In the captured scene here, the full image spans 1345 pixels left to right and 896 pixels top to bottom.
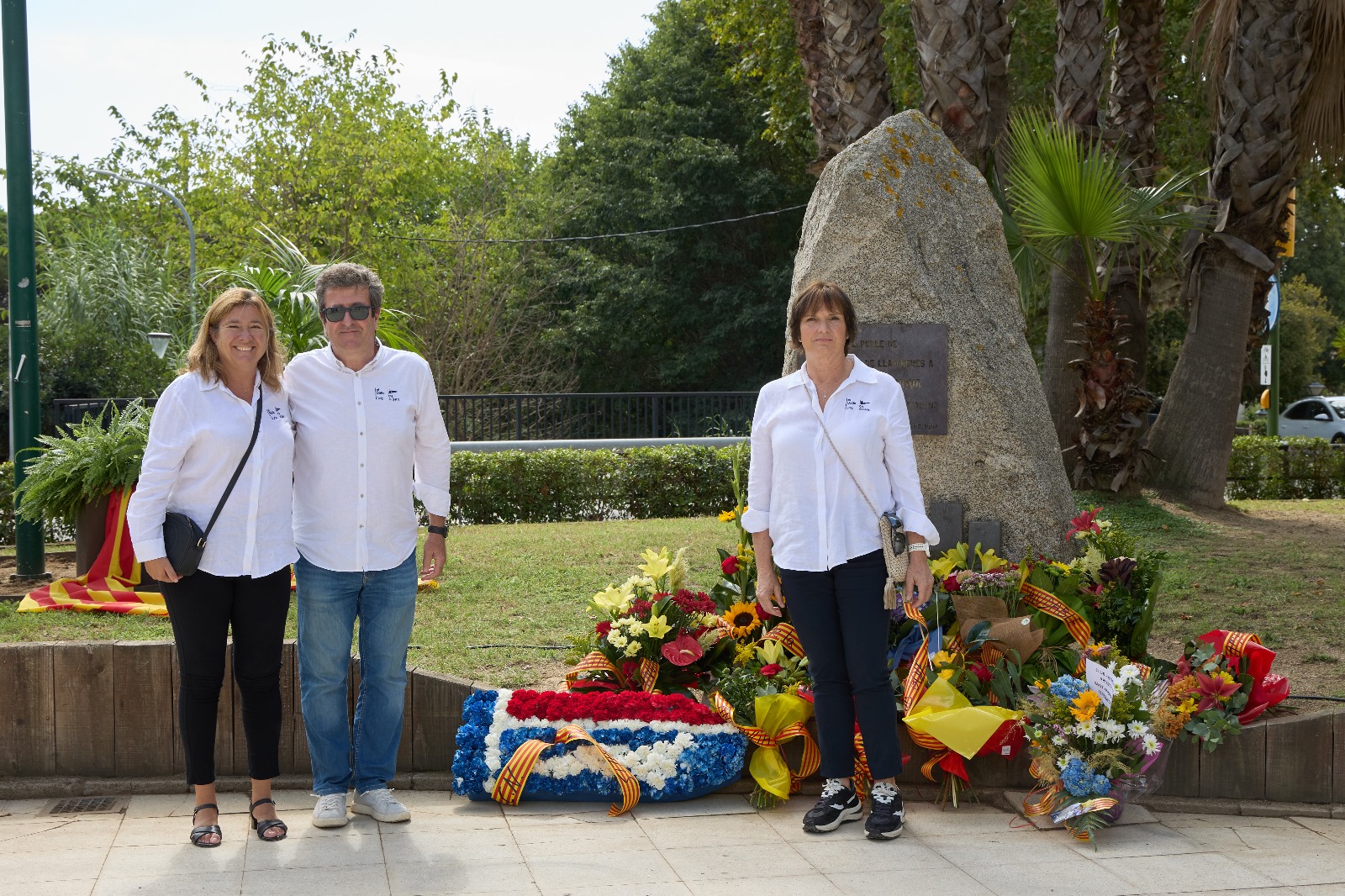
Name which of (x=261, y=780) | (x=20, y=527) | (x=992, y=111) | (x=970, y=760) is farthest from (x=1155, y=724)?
(x=992, y=111)

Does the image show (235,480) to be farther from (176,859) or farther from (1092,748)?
(1092,748)

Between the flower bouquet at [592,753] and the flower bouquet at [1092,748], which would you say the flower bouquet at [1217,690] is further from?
the flower bouquet at [592,753]

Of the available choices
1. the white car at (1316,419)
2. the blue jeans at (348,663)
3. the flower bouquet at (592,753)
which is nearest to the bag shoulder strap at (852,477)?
the flower bouquet at (592,753)

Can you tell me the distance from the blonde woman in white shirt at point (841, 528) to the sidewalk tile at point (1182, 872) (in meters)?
0.71

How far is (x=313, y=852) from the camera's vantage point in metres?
3.82

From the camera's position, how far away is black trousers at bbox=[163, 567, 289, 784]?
386 centimetres

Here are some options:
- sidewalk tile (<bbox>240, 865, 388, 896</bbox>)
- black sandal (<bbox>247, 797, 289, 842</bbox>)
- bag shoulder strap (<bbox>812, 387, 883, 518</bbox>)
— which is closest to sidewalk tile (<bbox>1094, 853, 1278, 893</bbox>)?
bag shoulder strap (<bbox>812, 387, 883, 518</bbox>)

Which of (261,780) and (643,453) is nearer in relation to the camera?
(261,780)

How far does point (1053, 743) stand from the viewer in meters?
4.09

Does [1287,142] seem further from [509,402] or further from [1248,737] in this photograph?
[509,402]

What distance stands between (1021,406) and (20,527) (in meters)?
5.78

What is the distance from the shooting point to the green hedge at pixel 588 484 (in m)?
12.7

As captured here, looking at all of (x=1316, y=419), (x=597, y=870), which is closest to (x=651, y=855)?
(x=597, y=870)

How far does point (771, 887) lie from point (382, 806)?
1.40m
